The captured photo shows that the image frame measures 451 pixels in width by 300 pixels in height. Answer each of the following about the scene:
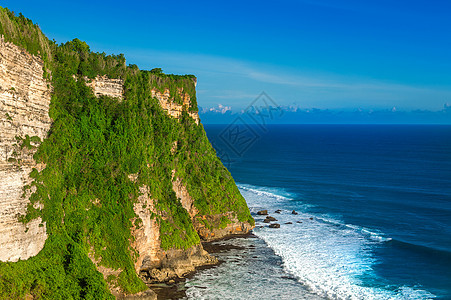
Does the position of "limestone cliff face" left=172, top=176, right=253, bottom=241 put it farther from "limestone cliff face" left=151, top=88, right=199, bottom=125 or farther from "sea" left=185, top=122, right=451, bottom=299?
"limestone cliff face" left=151, top=88, right=199, bottom=125

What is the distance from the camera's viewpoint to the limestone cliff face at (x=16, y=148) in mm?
18859

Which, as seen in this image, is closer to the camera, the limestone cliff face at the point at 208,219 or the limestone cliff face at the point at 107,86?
the limestone cliff face at the point at 107,86

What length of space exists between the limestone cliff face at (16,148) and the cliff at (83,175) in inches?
2.1

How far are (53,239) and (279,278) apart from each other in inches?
734

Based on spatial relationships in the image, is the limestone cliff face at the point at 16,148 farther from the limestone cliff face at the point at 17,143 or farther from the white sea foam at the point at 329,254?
the white sea foam at the point at 329,254

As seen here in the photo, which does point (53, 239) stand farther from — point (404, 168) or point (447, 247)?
point (404, 168)

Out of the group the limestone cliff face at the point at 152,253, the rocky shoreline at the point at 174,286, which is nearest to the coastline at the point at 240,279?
the rocky shoreline at the point at 174,286

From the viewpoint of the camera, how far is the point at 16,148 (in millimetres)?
19969

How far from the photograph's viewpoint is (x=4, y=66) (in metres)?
18.7

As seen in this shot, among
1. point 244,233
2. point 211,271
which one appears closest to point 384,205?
point 244,233

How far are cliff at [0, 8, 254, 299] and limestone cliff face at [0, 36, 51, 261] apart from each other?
54mm

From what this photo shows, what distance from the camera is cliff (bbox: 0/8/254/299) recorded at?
19641 millimetres

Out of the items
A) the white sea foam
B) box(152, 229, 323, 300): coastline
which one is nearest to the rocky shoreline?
box(152, 229, 323, 300): coastline

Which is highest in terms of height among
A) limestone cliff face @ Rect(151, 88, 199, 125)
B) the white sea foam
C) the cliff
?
limestone cliff face @ Rect(151, 88, 199, 125)
